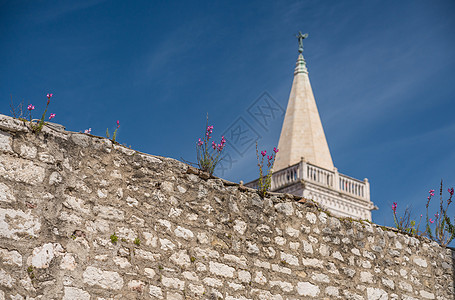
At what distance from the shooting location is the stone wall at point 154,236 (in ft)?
14.7

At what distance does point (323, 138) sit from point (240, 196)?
2324 cm

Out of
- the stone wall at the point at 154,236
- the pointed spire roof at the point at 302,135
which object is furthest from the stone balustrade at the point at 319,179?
the stone wall at the point at 154,236

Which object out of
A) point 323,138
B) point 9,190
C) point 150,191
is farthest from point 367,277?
point 323,138

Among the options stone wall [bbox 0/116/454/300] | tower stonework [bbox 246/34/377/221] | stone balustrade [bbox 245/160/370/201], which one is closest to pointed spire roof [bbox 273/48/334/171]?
tower stonework [bbox 246/34/377/221]

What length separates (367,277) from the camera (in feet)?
21.4

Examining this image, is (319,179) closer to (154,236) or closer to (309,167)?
(309,167)

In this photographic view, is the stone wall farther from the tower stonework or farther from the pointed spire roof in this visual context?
the pointed spire roof

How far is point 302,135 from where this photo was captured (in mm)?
28188

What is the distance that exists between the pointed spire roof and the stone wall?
807 inches

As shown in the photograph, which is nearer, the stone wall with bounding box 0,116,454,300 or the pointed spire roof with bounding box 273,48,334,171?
the stone wall with bounding box 0,116,454,300

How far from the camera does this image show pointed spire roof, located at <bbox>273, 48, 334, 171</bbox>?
90.0 feet

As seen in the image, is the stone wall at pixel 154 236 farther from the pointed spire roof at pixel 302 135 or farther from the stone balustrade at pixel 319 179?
the pointed spire roof at pixel 302 135

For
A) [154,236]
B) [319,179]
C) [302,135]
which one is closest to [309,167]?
[319,179]

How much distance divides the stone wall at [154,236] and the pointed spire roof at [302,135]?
20510mm
